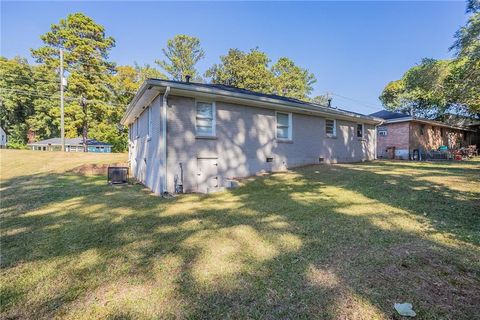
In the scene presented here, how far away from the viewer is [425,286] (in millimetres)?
2592

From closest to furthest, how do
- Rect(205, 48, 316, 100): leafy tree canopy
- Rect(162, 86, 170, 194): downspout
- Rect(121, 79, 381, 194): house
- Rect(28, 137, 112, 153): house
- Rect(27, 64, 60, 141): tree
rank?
1. Rect(162, 86, 170, 194): downspout
2. Rect(121, 79, 381, 194): house
3. Rect(205, 48, 316, 100): leafy tree canopy
4. Rect(27, 64, 60, 141): tree
5. Rect(28, 137, 112, 153): house

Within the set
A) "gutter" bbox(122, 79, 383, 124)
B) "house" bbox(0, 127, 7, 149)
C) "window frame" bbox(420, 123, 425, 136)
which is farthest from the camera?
"house" bbox(0, 127, 7, 149)

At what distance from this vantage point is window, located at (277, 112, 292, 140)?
11141 mm

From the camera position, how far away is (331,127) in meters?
13.5

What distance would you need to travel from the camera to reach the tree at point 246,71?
31.4 metres

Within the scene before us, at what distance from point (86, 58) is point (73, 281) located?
106 ft

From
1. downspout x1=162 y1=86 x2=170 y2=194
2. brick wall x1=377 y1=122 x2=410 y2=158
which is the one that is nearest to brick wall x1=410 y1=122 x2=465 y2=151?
brick wall x1=377 y1=122 x2=410 y2=158

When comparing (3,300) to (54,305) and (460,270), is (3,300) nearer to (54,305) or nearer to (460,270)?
(54,305)

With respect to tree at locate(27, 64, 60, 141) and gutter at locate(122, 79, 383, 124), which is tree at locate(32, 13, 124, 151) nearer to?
tree at locate(27, 64, 60, 141)


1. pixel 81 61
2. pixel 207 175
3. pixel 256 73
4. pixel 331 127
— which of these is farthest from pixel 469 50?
pixel 81 61

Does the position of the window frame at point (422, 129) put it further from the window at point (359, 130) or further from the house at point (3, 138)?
the house at point (3, 138)

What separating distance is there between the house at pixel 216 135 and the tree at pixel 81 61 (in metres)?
22.1

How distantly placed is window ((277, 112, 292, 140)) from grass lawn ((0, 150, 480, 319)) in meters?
4.86

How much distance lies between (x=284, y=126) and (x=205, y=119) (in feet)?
12.8
